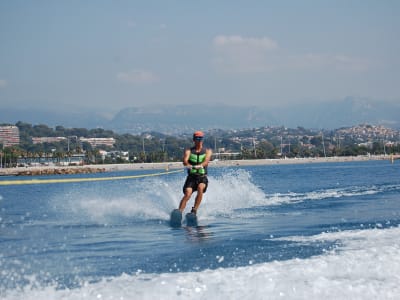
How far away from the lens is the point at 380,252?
6.74 meters

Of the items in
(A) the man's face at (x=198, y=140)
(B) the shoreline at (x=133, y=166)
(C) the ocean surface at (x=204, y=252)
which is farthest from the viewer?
(B) the shoreline at (x=133, y=166)

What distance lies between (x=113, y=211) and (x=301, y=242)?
19.8ft

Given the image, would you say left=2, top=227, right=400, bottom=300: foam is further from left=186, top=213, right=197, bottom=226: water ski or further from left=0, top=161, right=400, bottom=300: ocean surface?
left=186, top=213, right=197, bottom=226: water ski

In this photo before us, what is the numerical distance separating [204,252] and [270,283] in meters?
2.22

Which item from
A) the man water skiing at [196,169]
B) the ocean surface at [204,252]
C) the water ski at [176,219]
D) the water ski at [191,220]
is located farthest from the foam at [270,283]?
the man water skiing at [196,169]

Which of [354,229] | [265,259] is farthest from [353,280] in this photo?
[354,229]

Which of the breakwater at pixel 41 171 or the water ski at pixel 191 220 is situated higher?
the water ski at pixel 191 220

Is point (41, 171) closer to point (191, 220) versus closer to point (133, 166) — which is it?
point (133, 166)

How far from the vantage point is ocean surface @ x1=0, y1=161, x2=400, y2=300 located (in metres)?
5.63

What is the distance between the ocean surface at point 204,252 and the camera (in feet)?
18.5

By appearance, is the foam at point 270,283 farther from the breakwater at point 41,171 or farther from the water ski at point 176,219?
the breakwater at point 41,171

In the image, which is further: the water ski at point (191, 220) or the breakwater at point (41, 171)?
the breakwater at point (41, 171)

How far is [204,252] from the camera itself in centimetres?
785

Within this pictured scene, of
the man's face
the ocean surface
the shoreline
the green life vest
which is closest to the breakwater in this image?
the shoreline
